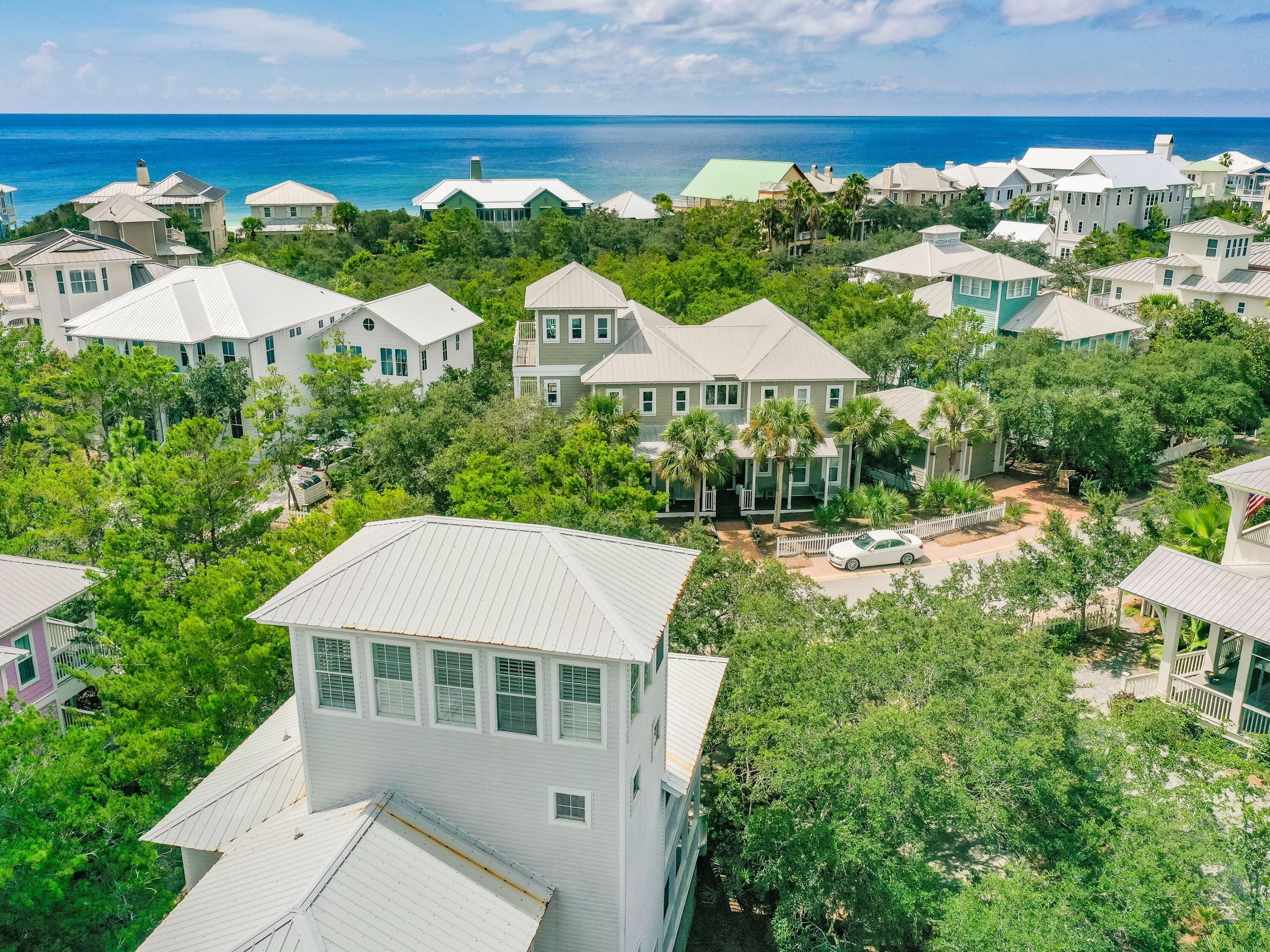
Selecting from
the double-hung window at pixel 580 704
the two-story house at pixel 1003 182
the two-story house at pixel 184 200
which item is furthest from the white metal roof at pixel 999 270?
the two-story house at pixel 184 200

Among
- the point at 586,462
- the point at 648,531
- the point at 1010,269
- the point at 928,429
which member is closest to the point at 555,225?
the point at 1010,269

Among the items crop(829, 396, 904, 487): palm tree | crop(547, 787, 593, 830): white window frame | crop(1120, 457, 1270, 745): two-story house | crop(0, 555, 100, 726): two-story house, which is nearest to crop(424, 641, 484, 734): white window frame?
crop(547, 787, 593, 830): white window frame

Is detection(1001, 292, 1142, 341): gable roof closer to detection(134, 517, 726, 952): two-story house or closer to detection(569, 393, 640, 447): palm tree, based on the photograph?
detection(569, 393, 640, 447): palm tree

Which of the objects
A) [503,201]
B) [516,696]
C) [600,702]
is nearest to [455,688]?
[516,696]

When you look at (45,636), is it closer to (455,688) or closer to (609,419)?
(455,688)

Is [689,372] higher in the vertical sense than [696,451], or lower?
higher

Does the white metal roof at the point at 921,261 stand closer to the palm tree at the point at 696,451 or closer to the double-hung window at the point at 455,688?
the palm tree at the point at 696,451
